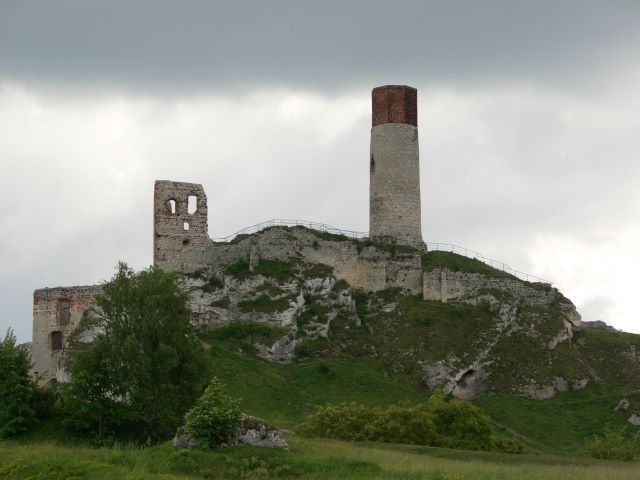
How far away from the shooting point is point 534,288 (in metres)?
76.8

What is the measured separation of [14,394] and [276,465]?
14.8m

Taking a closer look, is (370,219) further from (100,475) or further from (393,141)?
(100,475)

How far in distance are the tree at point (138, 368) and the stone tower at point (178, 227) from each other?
20.8m

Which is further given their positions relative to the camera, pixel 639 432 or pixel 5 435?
pixel 639 432

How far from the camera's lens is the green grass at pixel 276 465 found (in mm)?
39406

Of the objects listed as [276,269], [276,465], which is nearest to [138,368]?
[276,465]

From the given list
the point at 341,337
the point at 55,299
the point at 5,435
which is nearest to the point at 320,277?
the point at 341,337

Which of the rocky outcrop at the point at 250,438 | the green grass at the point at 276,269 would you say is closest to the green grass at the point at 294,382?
the green grass at the point at 276,269

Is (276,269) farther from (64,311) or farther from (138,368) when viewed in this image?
(138,368)

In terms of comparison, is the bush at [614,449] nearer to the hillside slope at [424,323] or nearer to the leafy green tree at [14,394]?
the hillside slope at [424,323]

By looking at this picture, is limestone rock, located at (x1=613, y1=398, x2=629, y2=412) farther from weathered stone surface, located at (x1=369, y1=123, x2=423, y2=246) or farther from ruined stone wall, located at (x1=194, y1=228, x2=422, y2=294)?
weathered stone surface, located at (x1=369, y1=123, x2=423, y2=246)

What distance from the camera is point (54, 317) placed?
7600 cm

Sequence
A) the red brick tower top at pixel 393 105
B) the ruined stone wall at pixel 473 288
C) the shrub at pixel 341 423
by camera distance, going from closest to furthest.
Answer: the shrub at pixel 341 423 < the ruined stone wall at pixel 473 288 < the red brick tower top at pixel 393 105

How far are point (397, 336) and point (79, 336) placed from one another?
17.5 metres
